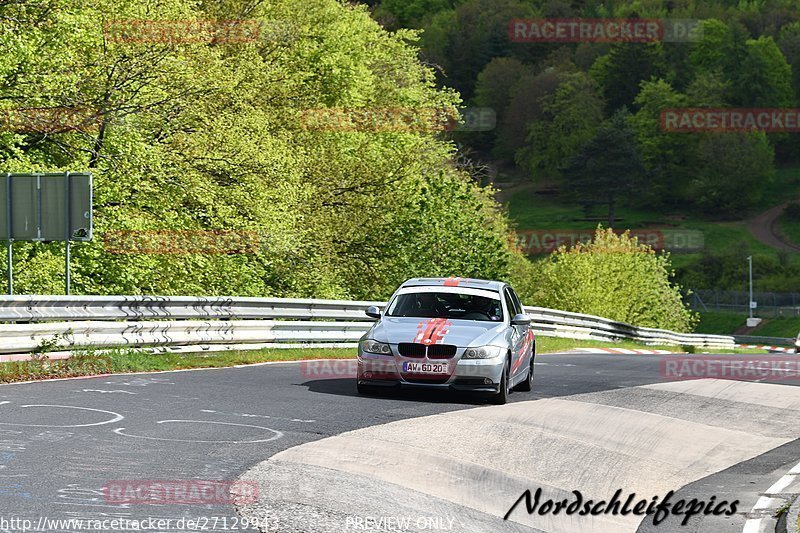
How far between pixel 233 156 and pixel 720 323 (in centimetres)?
8920

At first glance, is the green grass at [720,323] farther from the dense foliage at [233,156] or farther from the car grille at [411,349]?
the car grille at [411,349]

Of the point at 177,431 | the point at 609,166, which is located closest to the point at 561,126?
the point at 609,166

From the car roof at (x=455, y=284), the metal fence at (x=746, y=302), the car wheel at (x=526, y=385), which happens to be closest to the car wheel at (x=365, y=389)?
the car roof at (x=455, y=284)

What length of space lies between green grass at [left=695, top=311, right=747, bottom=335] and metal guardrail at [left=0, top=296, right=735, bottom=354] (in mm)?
90303

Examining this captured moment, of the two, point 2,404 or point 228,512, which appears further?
point 2,404

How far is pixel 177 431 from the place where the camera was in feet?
33.5

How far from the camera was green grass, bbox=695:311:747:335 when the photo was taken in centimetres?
10862

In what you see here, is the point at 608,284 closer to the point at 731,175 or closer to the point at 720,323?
the point at 720,323

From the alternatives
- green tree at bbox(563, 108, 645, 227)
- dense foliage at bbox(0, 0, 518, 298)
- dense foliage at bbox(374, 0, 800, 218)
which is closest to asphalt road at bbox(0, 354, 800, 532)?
dense foliage at bbox(0, 0, 518, 298)

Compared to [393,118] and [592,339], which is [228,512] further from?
[393,118]

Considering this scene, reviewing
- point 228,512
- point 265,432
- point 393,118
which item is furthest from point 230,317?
point 393,118

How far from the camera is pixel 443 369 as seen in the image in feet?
43.9

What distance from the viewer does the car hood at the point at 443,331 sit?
13523 mm

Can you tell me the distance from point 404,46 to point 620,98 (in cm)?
13979
